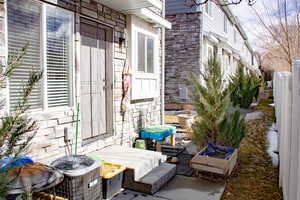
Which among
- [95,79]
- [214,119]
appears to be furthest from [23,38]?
[214,119]

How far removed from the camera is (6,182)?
128cm

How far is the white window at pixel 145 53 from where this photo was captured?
20.4 feet

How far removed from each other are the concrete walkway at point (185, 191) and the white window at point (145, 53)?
297cm

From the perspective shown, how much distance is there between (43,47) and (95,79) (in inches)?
56.9

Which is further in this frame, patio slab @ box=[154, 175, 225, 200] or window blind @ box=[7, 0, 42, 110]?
patio slab @ box=[154, 175, 225, 200]

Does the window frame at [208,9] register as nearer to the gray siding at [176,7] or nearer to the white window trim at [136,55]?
the gray siding at [176,7]

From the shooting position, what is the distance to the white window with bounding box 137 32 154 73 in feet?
20.4

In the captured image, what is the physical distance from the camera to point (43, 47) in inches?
148

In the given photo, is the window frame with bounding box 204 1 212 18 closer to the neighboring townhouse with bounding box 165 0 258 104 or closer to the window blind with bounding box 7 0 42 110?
the neighboring townhouse with bounding box 165 0 258 104

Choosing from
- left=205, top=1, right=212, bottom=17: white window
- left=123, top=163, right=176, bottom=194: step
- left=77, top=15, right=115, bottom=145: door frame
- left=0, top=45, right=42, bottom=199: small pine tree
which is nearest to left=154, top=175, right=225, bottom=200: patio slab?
left=123, top=163, right=176, bottom=194: step

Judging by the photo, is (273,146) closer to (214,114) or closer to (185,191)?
(214,114)

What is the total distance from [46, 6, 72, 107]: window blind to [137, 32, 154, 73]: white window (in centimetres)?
221

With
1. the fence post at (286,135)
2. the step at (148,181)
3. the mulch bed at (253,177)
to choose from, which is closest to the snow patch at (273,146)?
the mulch bed at (253,177)

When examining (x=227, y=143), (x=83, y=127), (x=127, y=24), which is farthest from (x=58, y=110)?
(x=227, y=143)
